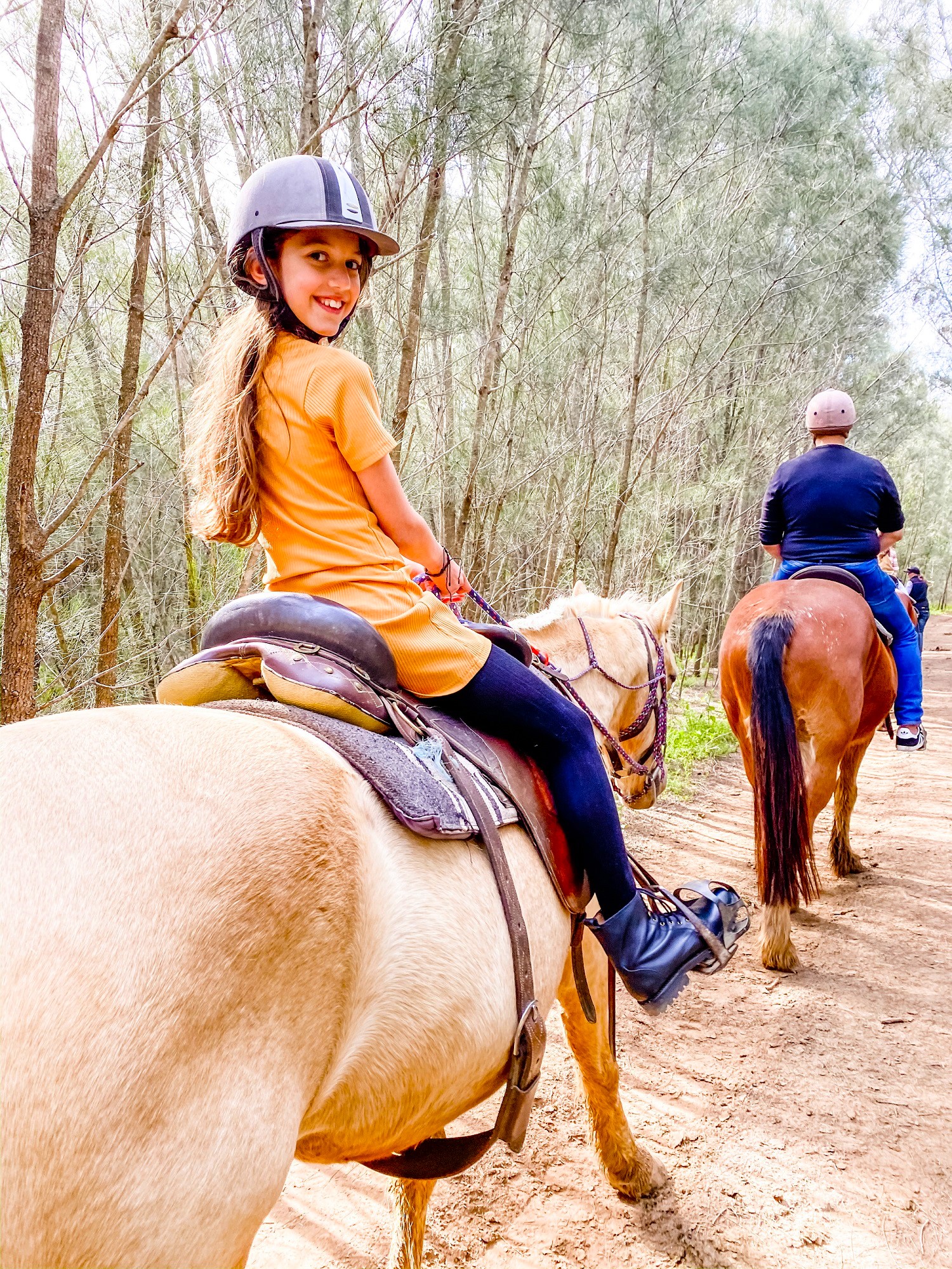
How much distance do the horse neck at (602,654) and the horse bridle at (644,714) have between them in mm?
17

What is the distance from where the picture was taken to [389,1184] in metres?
2.75

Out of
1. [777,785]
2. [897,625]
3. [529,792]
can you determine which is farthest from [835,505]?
[529,792]

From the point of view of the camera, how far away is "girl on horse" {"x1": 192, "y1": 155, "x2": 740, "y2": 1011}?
180 cm

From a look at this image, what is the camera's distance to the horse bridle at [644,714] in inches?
114

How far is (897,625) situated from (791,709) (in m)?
1.50

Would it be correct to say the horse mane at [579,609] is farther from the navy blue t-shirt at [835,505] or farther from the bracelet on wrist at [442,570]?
the navy blue t-shirt at [835,505]

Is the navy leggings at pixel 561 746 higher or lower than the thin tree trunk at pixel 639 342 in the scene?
lower

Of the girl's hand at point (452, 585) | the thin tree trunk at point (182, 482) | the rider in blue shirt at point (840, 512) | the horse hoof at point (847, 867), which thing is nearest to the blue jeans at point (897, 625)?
the rider in blue shirt at point (840, 512)

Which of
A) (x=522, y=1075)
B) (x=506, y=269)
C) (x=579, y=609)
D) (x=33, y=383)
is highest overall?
(x=506, y=269)

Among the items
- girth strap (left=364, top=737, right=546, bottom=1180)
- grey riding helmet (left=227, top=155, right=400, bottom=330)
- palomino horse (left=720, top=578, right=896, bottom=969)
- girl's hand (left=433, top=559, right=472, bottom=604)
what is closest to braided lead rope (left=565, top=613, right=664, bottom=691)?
girl's hand (left=433, top=559, right=472, bottom=604)

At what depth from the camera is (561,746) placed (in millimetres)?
2000

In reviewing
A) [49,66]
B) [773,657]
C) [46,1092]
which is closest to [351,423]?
[46,1092]

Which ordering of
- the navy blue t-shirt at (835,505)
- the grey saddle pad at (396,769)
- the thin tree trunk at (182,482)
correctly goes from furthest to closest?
the thin tree trunk at (182,482)
the navy blue t-shirt at (835,505)
the grey saddle pad at (396,769)

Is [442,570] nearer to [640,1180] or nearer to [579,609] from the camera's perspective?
[579,609]
